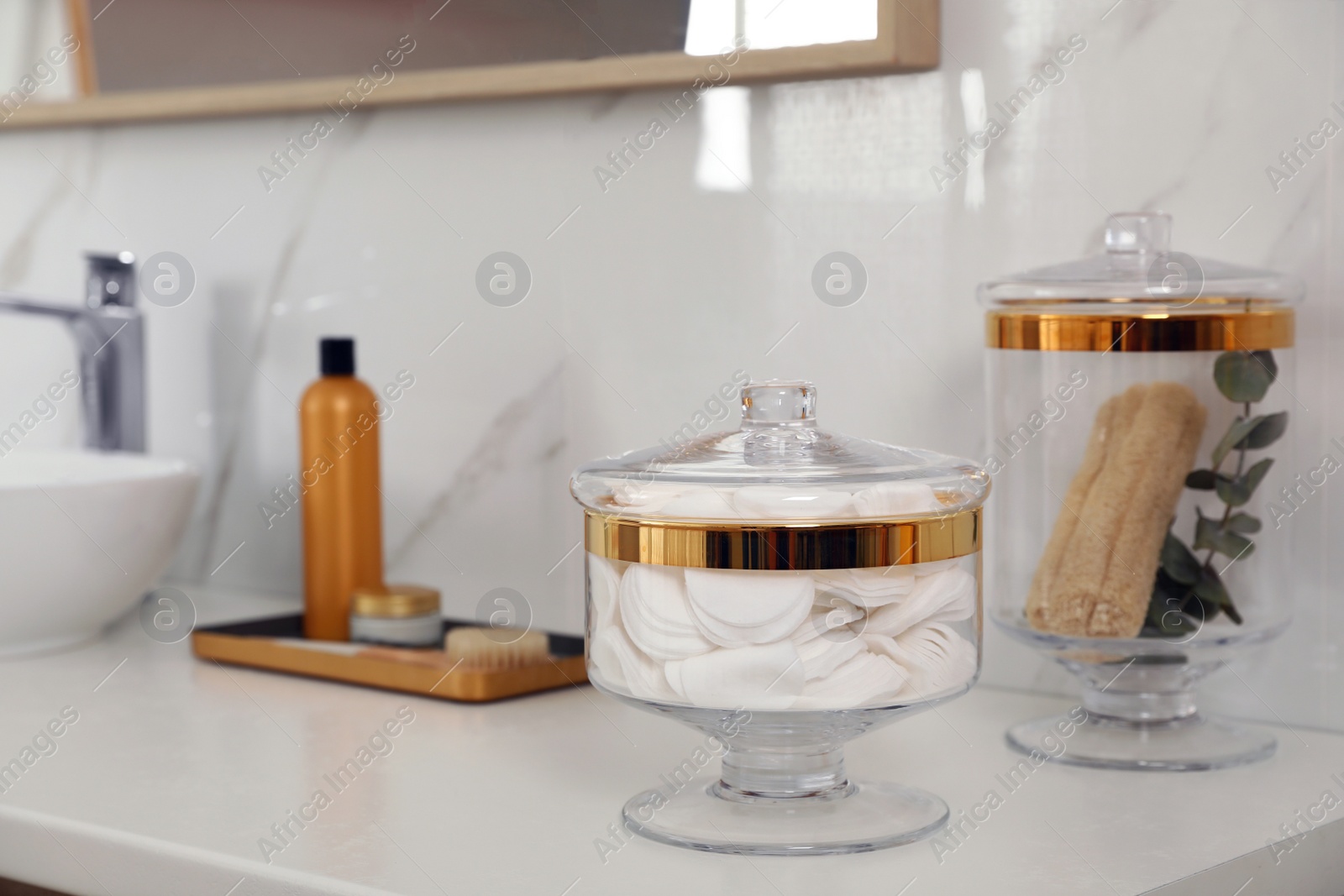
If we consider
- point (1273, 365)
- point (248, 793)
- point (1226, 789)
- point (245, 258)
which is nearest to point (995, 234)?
point (1273, 365)

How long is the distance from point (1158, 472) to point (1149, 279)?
3.9 inches

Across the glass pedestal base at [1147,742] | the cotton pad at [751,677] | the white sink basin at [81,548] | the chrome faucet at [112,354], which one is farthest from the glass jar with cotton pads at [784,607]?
the chrome faucet at [112,354]

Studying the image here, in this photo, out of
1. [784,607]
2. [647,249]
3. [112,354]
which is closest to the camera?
[784,607]

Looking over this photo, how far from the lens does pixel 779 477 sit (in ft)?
1.98

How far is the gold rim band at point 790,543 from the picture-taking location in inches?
22.9

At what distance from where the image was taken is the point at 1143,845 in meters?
0.61

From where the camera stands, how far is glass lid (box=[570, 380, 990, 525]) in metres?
0.59

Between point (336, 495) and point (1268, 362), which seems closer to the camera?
point (1268, 362)

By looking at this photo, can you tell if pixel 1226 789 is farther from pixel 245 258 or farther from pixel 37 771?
pixel 245 258

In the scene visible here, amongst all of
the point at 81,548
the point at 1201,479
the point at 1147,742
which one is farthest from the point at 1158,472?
the point at 81,548

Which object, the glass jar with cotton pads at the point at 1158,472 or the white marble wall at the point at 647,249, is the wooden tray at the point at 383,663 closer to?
the white marble wall at the point at 647,249

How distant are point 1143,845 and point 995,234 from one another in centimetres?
40

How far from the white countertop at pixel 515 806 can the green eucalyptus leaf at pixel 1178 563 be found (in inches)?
3.9

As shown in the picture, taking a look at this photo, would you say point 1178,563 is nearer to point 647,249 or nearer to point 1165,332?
point 1165,332
